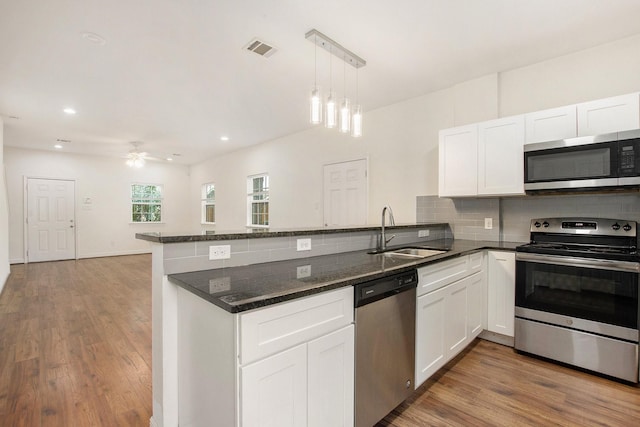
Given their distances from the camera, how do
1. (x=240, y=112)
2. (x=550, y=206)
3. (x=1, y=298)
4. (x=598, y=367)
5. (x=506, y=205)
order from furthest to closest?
1. (x=240, y=112)
2. (x=1, y=298)
3. (x=506, y=205)
4. (x=550, y=206)
5. (x=598, y=367)

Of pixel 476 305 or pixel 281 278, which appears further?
pixel 476 305

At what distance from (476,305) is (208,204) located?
307 inches

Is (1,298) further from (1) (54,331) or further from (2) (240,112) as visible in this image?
(2) (240,112)

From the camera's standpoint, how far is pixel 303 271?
1699mm

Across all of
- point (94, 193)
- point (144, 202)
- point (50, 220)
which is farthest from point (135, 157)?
point (50, 220)

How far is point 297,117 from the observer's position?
4895mm

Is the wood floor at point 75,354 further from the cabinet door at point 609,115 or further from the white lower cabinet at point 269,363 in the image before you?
the cabinet door at point 609,115

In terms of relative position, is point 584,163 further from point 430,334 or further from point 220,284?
point 220,284

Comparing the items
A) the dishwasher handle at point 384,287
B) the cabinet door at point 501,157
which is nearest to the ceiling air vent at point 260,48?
the cabinet door at point 501,157

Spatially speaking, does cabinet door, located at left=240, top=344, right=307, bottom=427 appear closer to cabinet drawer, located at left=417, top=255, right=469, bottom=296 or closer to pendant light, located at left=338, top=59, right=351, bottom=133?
cabinet drawer, located at left=417, top=255, right=469, bottom=296

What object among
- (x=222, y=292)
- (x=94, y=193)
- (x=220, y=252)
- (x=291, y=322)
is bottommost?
(x=291, y=322)

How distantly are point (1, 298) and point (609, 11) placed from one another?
7384 mm

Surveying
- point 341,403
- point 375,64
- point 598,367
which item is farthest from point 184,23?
point 598,367

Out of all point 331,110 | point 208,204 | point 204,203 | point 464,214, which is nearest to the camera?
point 331,110
